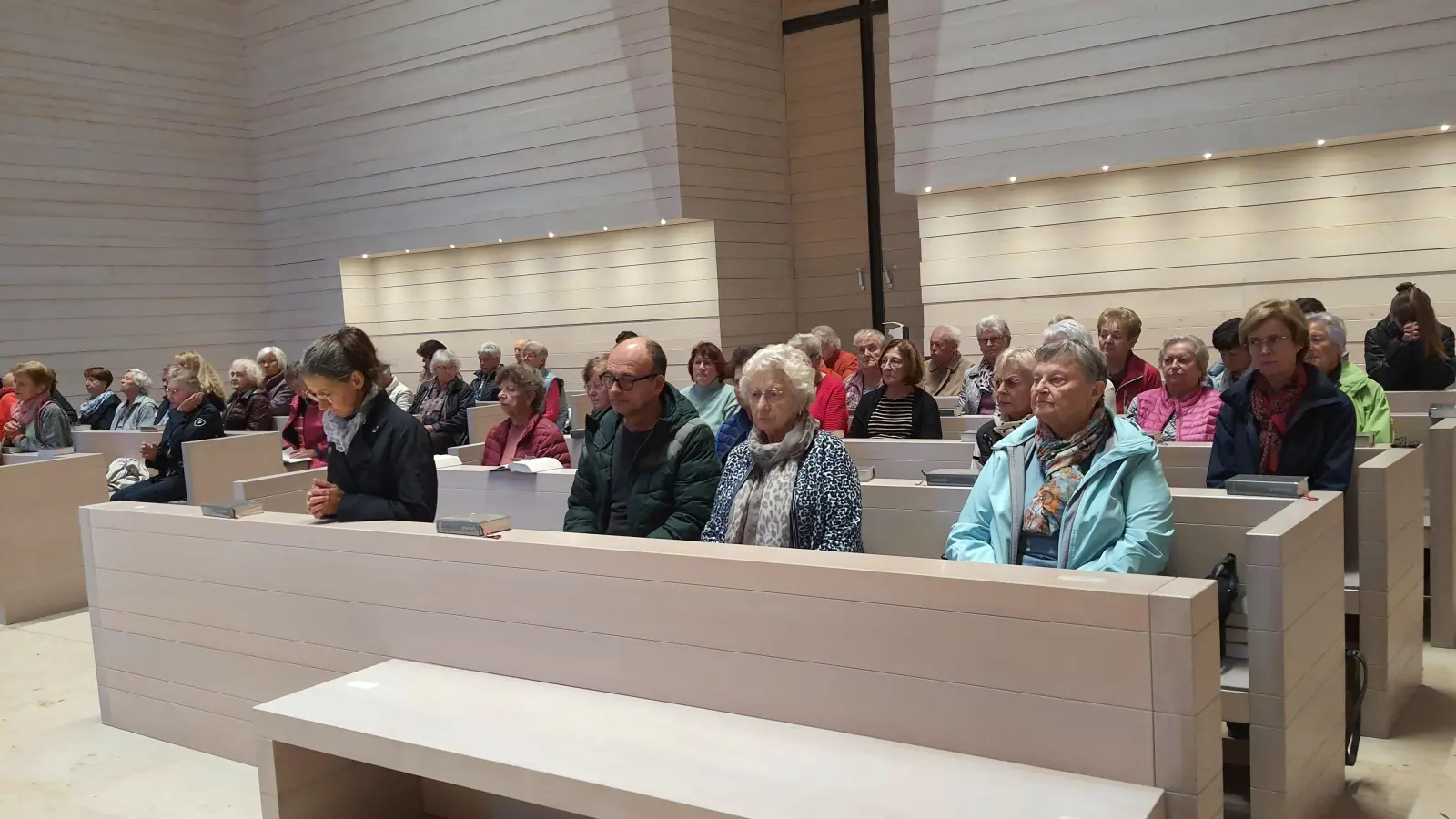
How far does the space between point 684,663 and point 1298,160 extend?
7.22m

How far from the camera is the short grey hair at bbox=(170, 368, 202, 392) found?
6426 millimetres

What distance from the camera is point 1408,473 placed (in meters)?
3.69

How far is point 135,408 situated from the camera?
29.1 ft

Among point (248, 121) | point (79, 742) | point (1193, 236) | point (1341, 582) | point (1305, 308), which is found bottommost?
point (79, 742)

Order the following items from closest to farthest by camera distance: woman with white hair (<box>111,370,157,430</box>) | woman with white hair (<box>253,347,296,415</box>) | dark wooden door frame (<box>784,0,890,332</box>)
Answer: woman with white hair (<box>111,370,157,430</box>) < woman with white hair (<box>253,347,296,415</box>) < dark wooden door frame (<box>784,0,890,332</box>)

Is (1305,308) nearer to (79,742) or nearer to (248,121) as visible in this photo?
(79,742)

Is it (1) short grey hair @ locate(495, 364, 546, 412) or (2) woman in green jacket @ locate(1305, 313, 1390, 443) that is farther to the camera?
(1) short grey hair @ locate(495, 364, 546, 412)

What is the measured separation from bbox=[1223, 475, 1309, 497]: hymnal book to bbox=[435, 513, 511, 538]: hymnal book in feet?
6.54

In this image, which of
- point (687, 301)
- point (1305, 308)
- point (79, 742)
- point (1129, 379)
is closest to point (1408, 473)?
point (1129, 379)

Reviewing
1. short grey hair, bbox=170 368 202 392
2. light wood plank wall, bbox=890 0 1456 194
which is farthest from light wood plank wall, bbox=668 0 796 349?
short grey hair, bbox=170 368 202 392

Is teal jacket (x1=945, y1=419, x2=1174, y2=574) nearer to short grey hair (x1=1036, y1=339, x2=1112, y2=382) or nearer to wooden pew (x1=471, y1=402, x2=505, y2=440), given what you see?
short grey hair (x1=1036, y1=339, x2=1112, y2=382)

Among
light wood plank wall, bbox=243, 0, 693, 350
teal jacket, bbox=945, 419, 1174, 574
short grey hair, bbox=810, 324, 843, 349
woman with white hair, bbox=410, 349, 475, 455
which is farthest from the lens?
light wood plank wall, bbox=243, 0, 693, 350

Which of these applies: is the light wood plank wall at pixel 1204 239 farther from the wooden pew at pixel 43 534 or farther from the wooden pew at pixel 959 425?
the wooden pew at pixel 43 534

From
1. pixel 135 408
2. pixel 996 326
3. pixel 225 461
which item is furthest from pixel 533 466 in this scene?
pixel 135 408
